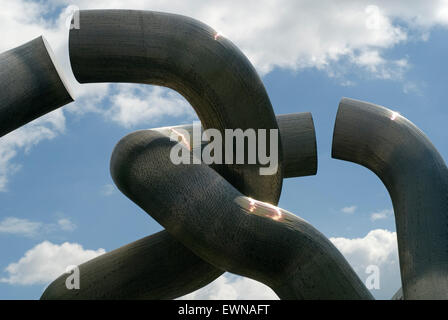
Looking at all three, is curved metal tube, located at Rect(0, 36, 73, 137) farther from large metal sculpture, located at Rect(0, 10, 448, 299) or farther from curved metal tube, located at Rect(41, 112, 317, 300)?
curved metal tube, located at Rect(41, 112, 317, 300)

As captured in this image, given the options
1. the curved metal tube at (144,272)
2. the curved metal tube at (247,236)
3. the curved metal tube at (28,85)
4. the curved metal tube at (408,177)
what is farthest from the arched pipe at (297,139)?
the curved metal tube at (247,236)

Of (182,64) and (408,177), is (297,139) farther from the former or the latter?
(182,64)

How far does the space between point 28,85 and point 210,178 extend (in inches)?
56.0

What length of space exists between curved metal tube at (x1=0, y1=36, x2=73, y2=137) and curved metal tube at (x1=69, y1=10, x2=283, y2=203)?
8.9 inches

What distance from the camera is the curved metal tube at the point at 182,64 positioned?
4.22 metres

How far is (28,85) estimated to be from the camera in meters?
4.36

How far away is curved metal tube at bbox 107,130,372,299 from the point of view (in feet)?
12.6

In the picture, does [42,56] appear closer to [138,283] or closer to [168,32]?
[168,32]

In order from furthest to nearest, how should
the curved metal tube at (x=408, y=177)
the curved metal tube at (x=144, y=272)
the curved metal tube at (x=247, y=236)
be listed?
the curved metal tube at (x=144, y=272) < the curved metal tube at (x=408, y=177) < the curved metal tube at (x=247, y=236)

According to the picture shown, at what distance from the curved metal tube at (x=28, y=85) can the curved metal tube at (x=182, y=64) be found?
0.23 metres

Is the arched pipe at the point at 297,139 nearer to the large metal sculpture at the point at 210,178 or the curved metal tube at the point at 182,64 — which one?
the large metal sculpture at the point at 210,178

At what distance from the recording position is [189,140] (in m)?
4.90

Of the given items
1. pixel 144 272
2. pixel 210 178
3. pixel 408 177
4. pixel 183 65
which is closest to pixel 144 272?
pixel 144 272

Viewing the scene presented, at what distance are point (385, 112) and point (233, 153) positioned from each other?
1.39 m
